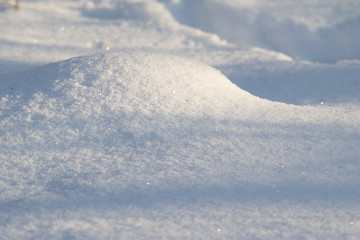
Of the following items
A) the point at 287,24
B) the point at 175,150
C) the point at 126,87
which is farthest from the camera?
the point at 287,24

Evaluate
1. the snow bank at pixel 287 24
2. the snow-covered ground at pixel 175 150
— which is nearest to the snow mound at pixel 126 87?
the snow-covered ground at pixel 175 150

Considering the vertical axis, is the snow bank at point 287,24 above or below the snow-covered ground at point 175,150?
above

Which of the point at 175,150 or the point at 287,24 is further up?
the point at 287,24

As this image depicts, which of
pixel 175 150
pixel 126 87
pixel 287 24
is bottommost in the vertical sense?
pixel 175 150

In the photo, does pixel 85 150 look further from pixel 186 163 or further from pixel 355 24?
pixel 355 24

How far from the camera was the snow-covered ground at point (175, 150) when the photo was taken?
1019 mm

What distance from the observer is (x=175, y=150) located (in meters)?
1.28

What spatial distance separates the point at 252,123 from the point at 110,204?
0.68 m

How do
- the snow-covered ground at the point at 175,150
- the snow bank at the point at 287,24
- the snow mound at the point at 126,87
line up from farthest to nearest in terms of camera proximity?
the snow bank at the point at 287,24
the snow mound at the point at 126,87
the snow-covered ground at the point at 175,150

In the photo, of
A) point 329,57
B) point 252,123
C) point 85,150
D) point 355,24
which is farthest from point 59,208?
point 355,24

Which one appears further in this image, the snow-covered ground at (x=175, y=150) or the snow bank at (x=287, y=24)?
the snow bank at (x=287, y=24)

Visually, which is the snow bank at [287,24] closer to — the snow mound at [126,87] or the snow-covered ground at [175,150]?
the snow-covered ground at [175,150]

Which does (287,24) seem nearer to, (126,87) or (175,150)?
(126,87)

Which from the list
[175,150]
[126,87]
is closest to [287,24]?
[126,87]
